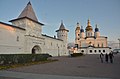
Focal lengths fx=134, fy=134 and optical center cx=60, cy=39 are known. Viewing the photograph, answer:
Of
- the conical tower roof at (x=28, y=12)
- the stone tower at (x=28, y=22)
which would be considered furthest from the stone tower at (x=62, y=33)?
the conical tower roof at (x=28, y=12)

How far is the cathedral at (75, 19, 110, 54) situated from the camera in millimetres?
79688

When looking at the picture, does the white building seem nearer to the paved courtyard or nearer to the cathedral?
the paved courtyard

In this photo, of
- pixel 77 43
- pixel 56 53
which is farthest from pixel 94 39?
pixel 56 53

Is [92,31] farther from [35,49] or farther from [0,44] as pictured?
[0,44]

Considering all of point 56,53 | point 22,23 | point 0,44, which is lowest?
point 56,53

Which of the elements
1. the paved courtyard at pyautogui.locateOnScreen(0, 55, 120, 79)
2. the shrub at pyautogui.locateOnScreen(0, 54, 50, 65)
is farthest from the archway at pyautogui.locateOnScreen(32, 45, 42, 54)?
the paved courtyard at pyautogui.locateOnScreen(0, 55, 120, 79)

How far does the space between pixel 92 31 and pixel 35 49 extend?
2421 inches

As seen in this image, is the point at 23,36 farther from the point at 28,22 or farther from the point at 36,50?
the point at 36,50

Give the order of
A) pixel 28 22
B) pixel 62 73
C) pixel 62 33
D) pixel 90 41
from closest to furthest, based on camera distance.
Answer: pixel 62 73 < pixel 28 22 < pixel 62 33 < pixel 90 41

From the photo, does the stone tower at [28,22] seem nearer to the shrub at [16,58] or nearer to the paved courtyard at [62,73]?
the shrub at [16,58]

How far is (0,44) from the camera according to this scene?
26141 mm

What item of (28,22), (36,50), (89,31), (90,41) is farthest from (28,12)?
(89,31)

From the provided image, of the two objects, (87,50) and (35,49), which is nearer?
(35,49)

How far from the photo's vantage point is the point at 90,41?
290 feet
